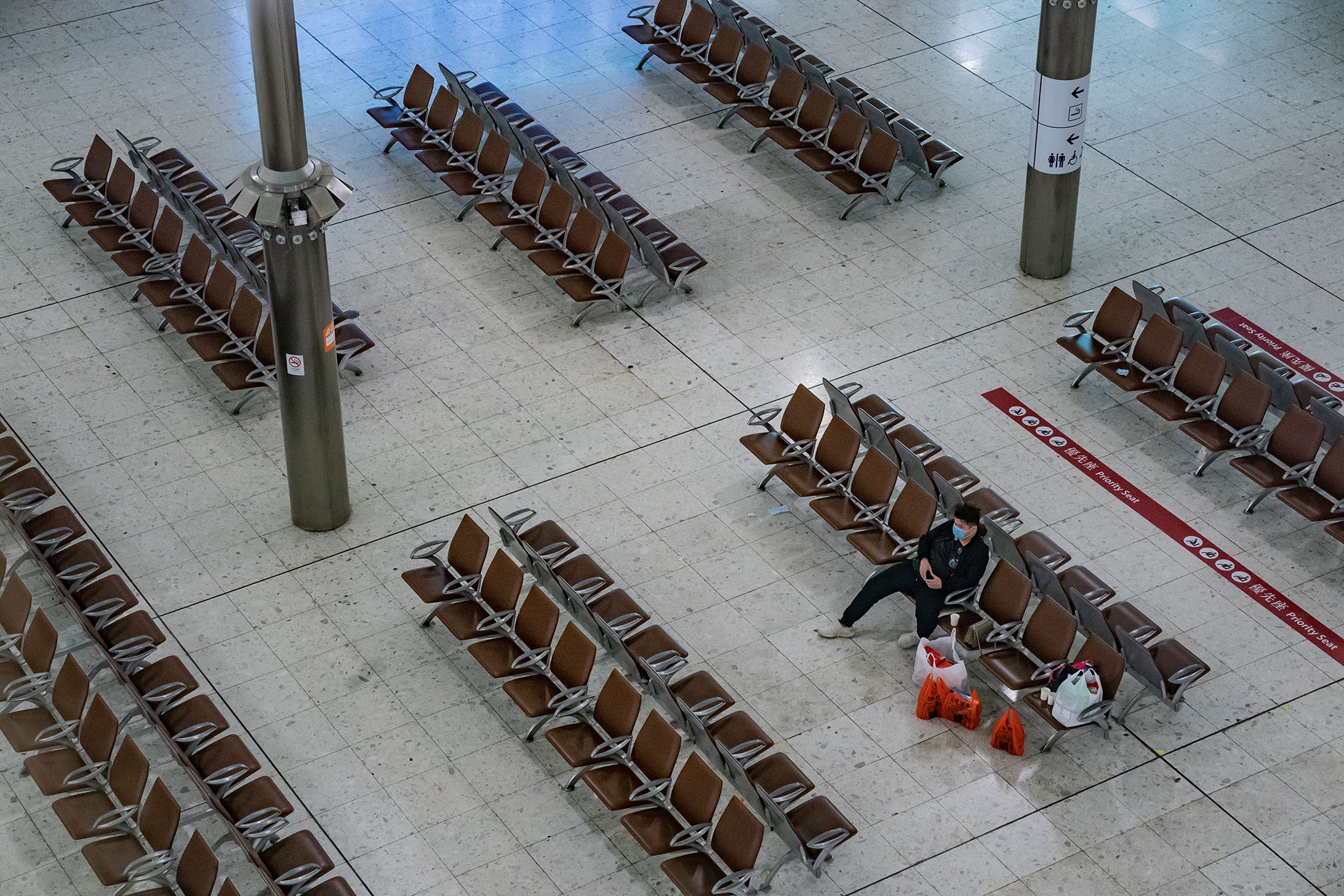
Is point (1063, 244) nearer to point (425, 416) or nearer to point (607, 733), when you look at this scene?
point (425, 416)

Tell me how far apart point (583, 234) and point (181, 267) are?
320cm

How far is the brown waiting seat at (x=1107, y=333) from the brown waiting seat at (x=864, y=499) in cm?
224

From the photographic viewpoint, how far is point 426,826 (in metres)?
9.79

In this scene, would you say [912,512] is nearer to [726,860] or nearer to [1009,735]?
[1009,735]

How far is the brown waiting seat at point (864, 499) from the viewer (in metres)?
11.5

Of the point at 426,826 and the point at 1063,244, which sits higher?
the point at 1063,244

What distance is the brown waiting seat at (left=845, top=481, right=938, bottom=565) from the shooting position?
1117 cm

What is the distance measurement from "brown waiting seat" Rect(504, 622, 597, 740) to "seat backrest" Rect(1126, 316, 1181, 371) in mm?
5117

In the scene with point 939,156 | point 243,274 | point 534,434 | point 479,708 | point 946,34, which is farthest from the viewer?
point 946,34

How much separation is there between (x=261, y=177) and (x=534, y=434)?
3166 mm

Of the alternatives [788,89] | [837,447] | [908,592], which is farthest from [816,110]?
[908,592]

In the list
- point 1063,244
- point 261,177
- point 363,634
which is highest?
point 261,177

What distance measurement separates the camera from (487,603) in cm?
1074

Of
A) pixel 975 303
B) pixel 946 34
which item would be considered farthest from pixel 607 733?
pixel 946 34
